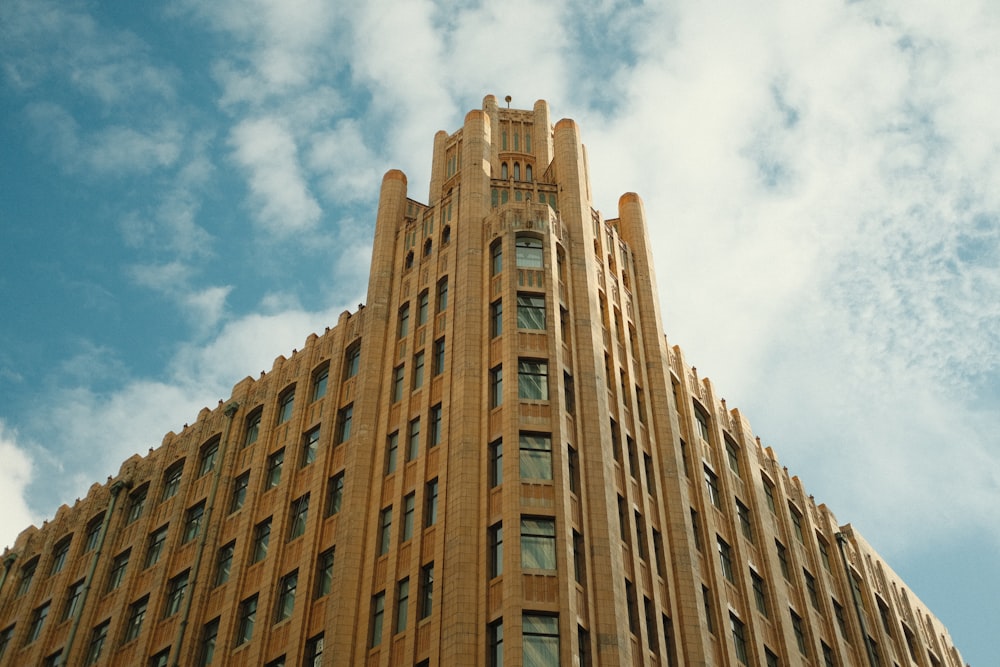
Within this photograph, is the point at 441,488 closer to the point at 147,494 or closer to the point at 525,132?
the point at 147,494

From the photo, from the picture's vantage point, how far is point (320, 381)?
165ft

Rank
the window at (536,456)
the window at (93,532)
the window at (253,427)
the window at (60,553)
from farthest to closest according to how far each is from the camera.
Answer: the window at (60,553)
the window at (93,532)
the window at (253,427)
the window at (536,456)

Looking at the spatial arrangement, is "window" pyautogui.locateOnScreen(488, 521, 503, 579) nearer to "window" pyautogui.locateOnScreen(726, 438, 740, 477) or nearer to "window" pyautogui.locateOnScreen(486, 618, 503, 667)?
"window" pyautogui.locateOnScreen(486, 618, 503, 667)

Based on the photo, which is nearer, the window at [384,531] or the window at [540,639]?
the window at [540,639]

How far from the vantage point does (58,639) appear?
50.6 meters

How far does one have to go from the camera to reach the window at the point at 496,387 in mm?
40281

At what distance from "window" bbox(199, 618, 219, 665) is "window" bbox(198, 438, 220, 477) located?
1029cm

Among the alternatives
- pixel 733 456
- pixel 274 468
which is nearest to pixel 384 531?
pixel 274 468

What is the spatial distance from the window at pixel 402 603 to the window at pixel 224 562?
36.3ft

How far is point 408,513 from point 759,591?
16.2 m

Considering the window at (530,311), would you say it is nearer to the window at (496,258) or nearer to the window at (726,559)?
the window at (496,258)

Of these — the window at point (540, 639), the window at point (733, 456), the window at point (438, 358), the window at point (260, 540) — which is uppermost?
the window at point (733, 456)

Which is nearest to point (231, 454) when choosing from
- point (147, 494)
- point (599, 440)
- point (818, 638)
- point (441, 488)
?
point (147, 494)

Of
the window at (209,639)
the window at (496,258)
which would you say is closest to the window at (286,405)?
the window at (209,639)
